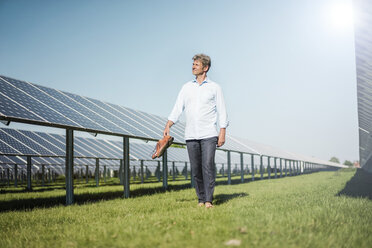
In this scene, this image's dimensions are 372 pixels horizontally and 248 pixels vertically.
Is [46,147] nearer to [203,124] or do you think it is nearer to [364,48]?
[203,124]

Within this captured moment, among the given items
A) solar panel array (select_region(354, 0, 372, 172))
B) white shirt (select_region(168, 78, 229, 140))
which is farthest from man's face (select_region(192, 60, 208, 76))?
solar panel array (select_region(354, 0, 372, 172))

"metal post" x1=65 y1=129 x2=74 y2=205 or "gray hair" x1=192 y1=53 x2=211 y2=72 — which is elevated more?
"gray hair" x1=192 y1=53 x2=211 y2=72

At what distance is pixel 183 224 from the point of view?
380 cm

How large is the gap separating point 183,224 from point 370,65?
7554mm

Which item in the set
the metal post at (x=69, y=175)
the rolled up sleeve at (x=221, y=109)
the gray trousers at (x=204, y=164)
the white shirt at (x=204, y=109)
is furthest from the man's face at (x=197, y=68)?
the metal post at (x=69, y=175)

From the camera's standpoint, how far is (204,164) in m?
5.55

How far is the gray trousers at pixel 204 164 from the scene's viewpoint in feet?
18.0

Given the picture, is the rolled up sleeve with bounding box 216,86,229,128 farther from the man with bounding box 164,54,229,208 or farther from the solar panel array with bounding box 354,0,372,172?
the solar panel array with bounding box 354,0,372,172

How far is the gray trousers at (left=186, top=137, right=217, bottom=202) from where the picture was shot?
5492 mm

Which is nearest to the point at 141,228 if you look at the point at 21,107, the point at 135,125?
the point at 21,107

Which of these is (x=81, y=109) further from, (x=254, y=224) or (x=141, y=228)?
(x=254, y=224)

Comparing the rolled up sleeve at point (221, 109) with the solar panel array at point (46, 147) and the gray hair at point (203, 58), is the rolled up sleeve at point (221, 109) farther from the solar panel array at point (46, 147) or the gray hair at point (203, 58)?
the solar panel array at point (46, 147)

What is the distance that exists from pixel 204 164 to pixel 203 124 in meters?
0.67

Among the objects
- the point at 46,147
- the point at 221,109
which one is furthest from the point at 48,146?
the point at 221,109
